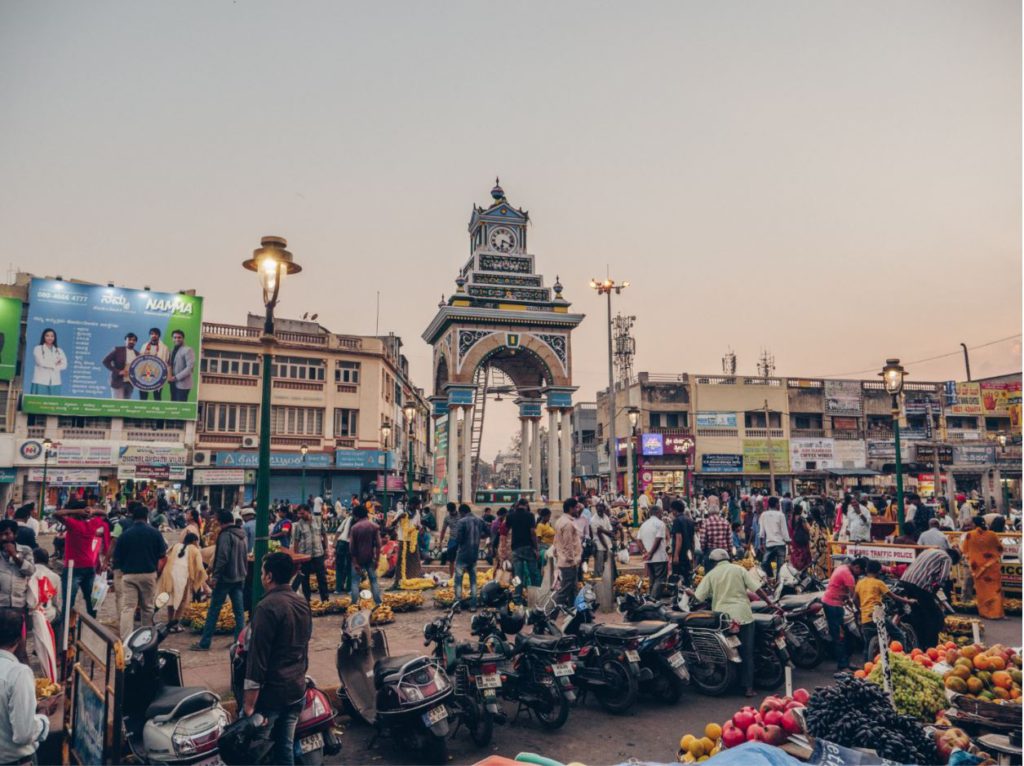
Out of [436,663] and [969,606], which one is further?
[969,606]

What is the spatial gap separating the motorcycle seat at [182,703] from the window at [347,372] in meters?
35.5

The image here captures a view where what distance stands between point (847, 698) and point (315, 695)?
4.02m

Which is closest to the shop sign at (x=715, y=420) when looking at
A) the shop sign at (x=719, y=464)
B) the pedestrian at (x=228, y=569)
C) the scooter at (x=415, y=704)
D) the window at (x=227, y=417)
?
the shop sign at (x=719, y=464)

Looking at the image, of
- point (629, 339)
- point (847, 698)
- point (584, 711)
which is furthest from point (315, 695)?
point (629, 339)

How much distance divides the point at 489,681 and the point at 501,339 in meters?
20.0

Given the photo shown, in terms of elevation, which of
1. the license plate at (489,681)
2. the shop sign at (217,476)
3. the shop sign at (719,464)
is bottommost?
the license plate at (489,681)

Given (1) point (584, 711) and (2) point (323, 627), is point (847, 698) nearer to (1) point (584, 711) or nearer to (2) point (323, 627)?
(1) point (584, 711)

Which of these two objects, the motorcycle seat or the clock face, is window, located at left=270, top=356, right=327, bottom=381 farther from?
the motorcycle seat

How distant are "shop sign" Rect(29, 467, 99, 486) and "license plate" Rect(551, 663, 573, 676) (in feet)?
115

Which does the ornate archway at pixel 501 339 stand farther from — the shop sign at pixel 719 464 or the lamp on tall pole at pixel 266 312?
the shop sign at pixel 719 464

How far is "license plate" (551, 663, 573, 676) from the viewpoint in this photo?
21.9 ft

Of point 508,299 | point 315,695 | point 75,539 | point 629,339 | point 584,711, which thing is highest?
point 629,339

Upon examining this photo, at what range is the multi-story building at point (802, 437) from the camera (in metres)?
44.8

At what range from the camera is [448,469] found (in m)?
24.4
